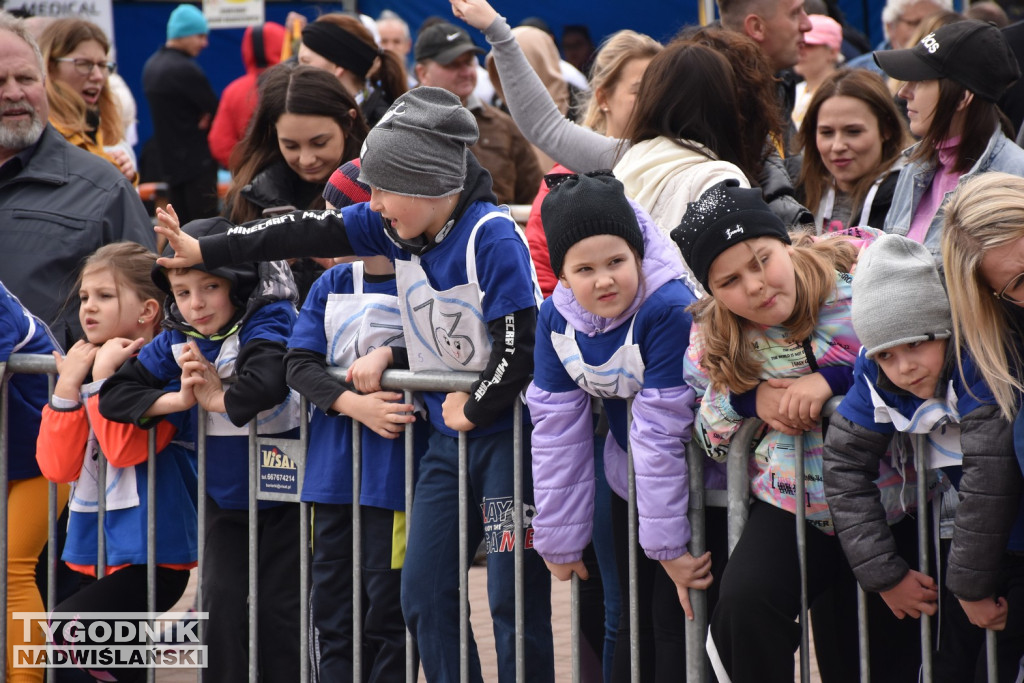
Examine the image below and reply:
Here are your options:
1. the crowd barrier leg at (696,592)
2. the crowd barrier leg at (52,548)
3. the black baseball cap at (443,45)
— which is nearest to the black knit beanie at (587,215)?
the crowd barrier leg at (696,592)

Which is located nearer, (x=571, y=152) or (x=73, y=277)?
(x=571, y=152)

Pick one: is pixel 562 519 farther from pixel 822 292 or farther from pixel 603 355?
pixel 822 292

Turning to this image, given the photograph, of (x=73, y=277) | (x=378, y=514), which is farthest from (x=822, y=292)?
(x=73, y=277)

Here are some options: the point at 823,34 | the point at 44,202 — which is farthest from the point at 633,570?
the point at 823,34

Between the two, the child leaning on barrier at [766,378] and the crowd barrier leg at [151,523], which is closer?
the child leaning on barrier at [766,378]

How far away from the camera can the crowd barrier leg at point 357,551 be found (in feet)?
13.3

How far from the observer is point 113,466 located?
4.48 m

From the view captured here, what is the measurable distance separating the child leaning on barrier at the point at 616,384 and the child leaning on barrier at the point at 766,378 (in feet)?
0.38

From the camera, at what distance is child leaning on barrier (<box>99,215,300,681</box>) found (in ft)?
14.1

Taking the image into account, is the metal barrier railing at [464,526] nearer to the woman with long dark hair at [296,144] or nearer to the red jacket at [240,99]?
the woman with long dark hair at [296,144]

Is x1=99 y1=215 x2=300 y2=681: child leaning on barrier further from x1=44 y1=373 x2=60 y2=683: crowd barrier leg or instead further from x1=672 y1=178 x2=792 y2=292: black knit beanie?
x1=672 y1=178 x2=792 y2=292: black knit beanie

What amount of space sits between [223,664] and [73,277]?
1.82 m

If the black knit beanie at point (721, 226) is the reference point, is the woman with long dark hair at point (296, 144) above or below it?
above

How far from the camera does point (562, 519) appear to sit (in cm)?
366
